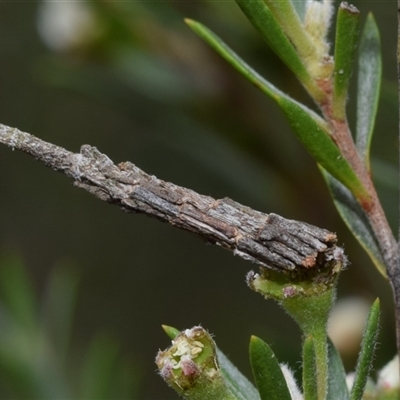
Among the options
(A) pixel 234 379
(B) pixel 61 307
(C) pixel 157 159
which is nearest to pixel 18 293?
(B) pixel 61 307

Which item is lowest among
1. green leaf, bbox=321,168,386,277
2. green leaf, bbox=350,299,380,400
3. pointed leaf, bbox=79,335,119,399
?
pointed leaf, bbox=79,335,119,399

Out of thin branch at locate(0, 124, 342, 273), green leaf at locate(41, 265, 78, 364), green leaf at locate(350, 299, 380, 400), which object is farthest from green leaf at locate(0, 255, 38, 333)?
green leaf at locate(350, 299, 380, 400)

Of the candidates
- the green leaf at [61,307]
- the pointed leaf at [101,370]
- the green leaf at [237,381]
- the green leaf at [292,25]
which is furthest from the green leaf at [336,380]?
the green leaf at [61,307]

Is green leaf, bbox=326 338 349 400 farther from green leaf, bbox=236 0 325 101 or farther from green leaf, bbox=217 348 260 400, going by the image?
green leaf, bbox=236 0 325 101

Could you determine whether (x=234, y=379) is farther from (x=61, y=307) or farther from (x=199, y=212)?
(x=61, y=307)

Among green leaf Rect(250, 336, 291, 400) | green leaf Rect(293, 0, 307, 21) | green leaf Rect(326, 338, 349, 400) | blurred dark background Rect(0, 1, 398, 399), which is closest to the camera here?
green leaf Rect(250, 336, 291, 400)

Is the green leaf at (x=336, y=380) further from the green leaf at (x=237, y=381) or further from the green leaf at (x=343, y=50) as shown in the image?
the green leaf at (x=343, y=50)
